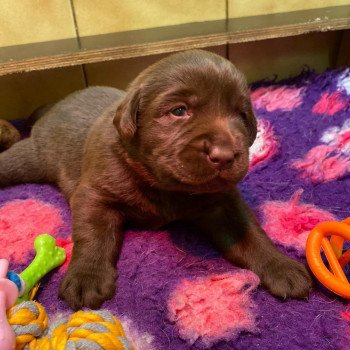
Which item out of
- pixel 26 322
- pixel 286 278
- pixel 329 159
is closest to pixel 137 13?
pixel 329 159

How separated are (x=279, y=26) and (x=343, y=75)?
60cm

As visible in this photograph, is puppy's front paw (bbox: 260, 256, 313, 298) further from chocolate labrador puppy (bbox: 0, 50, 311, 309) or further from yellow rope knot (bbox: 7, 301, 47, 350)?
yellow rope knot (bbox: 7, 301, 47, 350)

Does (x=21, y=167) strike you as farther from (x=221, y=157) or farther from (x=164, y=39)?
(x=221, y=157)

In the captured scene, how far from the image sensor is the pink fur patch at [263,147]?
8.45ft

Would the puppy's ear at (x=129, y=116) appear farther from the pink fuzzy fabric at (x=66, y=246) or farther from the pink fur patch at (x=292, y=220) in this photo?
the pink fur patch at (x=292, y=220)

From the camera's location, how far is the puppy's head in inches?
59.1

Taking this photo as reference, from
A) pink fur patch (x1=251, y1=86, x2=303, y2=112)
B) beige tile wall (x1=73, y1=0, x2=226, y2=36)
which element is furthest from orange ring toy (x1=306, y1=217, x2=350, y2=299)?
beige tile wall (x1=73, y1=0, x2=226, y2=36)

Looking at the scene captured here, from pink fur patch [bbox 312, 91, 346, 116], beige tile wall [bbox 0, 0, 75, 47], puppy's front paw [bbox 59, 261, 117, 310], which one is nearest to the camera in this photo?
puppy's front paw [bbox 59, 261, 117, 310]

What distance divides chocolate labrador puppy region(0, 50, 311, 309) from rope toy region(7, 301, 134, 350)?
0.69ft

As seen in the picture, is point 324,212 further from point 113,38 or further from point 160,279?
point 113,38

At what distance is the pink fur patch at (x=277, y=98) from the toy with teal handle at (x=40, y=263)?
6.30ft

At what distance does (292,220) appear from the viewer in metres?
2.00

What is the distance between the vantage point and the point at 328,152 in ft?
8.31

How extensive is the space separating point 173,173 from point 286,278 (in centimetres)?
56
